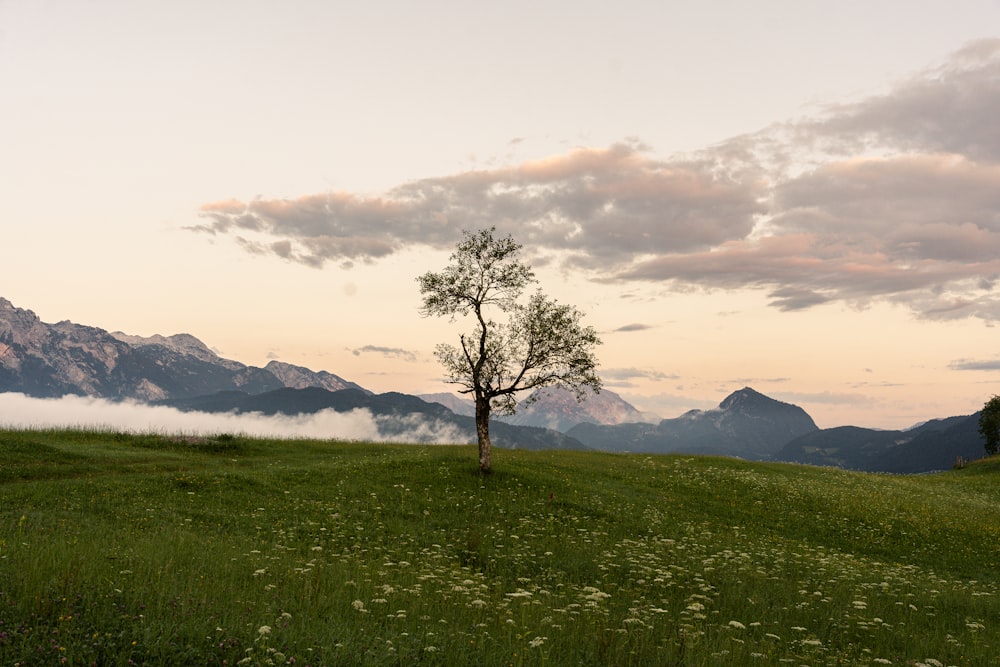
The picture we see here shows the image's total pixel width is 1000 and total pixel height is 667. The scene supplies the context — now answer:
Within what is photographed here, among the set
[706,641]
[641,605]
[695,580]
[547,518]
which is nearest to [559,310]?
[547,518]

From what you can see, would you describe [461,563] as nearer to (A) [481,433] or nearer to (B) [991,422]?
(A) [481,433]

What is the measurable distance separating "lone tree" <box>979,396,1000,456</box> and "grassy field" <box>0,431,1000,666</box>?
79392mm

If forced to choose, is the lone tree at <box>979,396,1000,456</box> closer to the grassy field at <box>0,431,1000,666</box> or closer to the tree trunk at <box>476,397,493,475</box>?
the grassy field at <box>0,431,1000,666</box>

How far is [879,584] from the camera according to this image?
70.9 ft

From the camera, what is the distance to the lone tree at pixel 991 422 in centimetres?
11056

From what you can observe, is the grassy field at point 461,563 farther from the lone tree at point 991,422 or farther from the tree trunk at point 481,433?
the lone tree at point 991,422

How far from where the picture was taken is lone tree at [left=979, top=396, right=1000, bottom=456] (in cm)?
11056

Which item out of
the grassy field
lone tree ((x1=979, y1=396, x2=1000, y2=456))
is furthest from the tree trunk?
lone tree ((x1=979, y1=396, x2=1000, y2=456))

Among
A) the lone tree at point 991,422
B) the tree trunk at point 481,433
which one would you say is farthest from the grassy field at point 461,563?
the lone tree at point 991,422

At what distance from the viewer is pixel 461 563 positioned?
23172 millimetres

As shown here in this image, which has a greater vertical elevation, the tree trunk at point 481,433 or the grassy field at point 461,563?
the tree trunk at point 481,433

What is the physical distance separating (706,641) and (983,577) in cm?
2369

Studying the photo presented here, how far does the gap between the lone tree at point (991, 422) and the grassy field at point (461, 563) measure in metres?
79.4

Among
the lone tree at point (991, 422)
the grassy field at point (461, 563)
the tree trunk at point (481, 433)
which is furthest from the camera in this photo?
the lone tree at point (991, 422)
